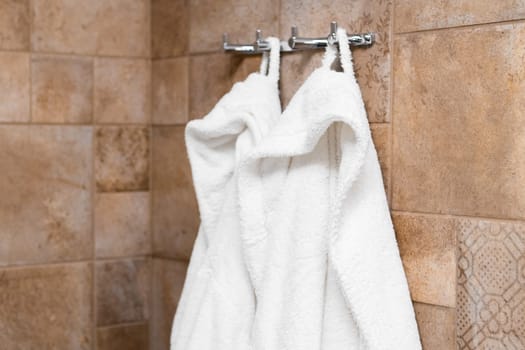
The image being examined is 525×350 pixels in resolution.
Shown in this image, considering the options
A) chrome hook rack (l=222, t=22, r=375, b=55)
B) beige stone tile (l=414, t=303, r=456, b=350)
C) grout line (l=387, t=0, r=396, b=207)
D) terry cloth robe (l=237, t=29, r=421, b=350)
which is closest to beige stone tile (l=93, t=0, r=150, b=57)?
chrome hook rack (l=222, t=22, r=375, b=55)

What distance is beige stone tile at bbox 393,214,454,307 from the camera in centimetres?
118

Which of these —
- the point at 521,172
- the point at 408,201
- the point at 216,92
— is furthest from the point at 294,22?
the point at 521,172

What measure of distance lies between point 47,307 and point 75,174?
26 centimetres

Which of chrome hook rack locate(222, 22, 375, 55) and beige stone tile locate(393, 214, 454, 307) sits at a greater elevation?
chrome hook rack locate(222, 22, 375, 55)

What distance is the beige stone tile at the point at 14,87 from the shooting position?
1549 millimetres

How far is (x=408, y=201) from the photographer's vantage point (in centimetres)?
124

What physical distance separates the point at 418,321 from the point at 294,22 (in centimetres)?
53

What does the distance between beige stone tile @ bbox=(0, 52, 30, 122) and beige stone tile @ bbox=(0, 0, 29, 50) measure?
0.02m

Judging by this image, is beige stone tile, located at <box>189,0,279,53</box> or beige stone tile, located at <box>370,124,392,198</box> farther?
beige stone tile, located at <box>189,0,279,53</box>

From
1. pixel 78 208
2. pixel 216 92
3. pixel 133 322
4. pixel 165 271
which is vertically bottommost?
pixel 133 322

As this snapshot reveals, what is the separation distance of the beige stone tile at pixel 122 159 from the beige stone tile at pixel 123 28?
16 centimetres

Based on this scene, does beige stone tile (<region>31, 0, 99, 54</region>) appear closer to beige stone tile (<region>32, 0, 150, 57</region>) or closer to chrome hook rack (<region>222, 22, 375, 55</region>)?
beige stone tile (<region>32, 0, 150, 57</region>)

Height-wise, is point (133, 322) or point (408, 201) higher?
point (408, 201)

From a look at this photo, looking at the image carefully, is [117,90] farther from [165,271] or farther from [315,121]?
[315,121]
